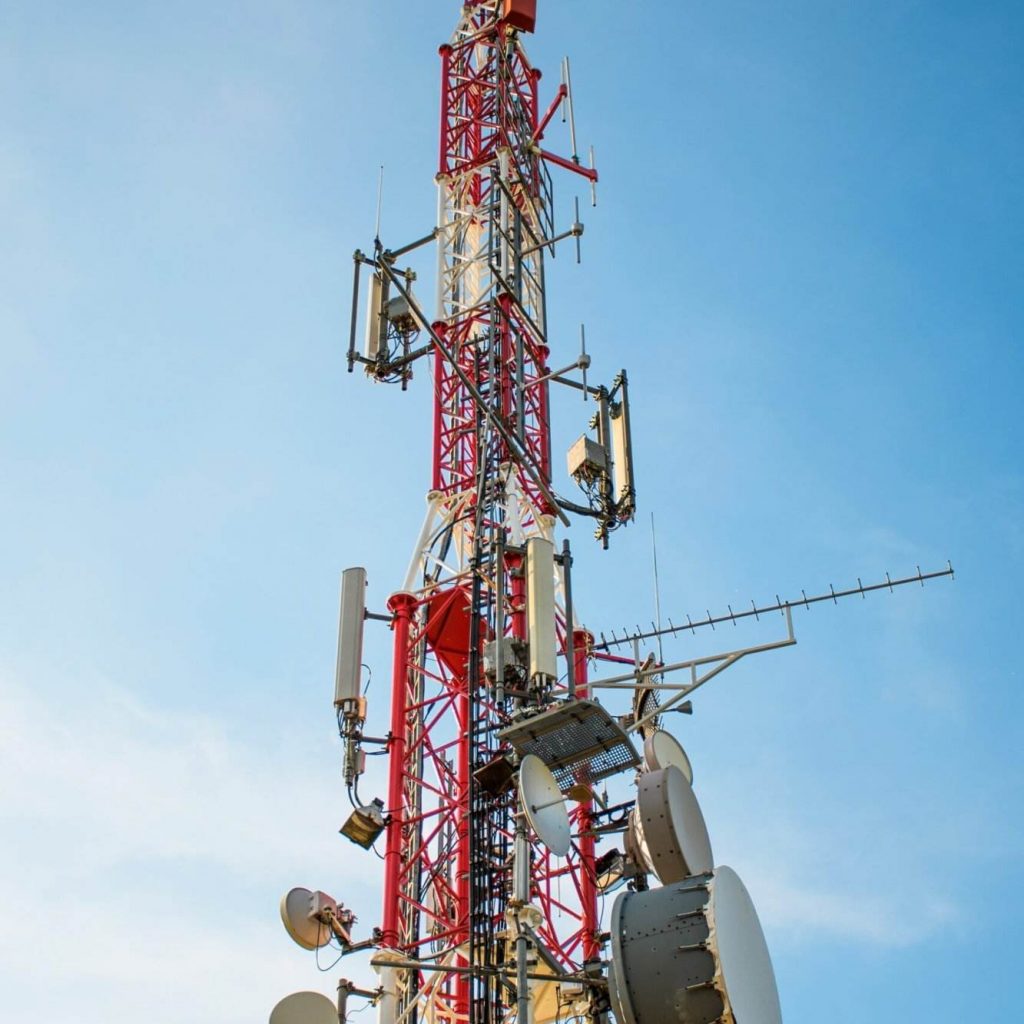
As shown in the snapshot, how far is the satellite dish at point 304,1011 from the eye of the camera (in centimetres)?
1922

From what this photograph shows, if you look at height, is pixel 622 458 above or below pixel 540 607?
above

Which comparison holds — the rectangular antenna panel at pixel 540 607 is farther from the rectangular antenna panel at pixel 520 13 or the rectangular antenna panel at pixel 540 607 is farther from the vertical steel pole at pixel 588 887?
the rectangular antenna panel at pixel 520 13

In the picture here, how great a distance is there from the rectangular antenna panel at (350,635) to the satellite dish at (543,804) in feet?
A: 17.9

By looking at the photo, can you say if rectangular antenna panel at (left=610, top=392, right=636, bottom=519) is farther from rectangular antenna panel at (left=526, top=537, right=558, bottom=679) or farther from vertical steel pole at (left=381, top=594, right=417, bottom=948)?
rectangular antenna panel at (left=526, top=537, right=558, bottom=679)

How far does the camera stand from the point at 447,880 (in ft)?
70.9

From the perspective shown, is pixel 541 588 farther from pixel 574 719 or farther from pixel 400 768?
pixel 400 768

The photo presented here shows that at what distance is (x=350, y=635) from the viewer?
2275 centimetres

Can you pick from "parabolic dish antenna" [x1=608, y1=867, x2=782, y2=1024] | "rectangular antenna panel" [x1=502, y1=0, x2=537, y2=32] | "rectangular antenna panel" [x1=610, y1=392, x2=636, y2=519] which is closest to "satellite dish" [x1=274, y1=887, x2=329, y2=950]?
"parabolic dish antenna" [x1=608, y1=867, x2=782, y2=1024]

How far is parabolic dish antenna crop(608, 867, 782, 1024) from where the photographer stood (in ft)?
46.6

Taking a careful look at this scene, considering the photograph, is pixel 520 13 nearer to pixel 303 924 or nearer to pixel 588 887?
pixel 588 887

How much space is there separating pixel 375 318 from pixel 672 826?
13599 millimetres

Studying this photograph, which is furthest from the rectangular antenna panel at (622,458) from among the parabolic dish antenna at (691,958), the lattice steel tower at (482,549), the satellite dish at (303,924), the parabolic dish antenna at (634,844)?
the parabolic dish antenna at (691,958)

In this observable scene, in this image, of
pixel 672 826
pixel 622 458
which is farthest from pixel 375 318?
pixel 672 826

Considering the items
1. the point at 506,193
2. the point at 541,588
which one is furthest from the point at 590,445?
the point at 541,588
